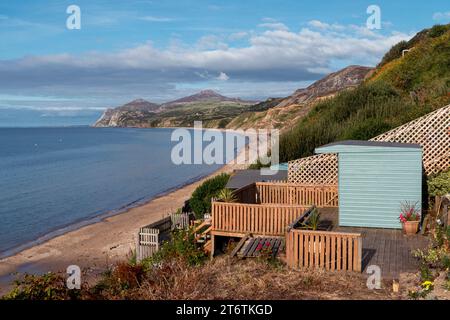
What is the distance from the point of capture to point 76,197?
38.9 m

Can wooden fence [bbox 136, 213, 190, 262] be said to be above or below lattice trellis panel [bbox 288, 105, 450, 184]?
below

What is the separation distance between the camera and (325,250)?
29.2 feet

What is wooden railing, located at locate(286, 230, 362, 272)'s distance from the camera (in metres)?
8.71

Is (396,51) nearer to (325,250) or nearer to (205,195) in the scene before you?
(205,195)

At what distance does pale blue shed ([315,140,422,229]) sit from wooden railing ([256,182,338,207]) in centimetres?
230

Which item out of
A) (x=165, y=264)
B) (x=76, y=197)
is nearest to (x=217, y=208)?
(x=165, y=264)

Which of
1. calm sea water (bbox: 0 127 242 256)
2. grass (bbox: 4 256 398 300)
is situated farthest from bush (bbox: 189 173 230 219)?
grass (bbox: 4 256 398 300)

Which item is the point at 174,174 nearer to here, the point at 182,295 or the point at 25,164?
the point at 25,164

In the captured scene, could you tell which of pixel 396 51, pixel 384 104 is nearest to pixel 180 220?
pixel 384 104

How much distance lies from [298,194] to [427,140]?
4265 millimetres

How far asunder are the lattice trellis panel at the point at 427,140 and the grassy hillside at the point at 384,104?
4.76 metres

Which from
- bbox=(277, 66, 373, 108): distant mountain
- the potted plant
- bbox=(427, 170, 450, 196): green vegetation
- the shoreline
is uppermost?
bbox=(277, 66, 373, 108): distant mountain

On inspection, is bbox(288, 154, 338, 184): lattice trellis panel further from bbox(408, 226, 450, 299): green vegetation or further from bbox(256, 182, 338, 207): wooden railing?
bbox(408, 226, 450, 299): green vegetation
